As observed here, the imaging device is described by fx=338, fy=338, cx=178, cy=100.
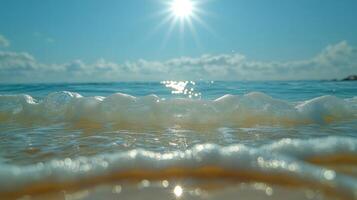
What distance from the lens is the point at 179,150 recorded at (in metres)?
2.75

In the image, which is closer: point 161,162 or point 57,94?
point 161,162

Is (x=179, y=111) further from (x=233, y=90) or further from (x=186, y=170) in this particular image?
(x=233, y=90)

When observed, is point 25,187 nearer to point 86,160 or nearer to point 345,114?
point 86,160

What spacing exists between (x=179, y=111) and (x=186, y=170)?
2703 millimetres

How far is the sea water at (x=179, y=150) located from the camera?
1923 millimetres

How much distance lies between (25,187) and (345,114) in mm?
4553

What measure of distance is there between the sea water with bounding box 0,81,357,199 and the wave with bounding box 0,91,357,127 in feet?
0.05

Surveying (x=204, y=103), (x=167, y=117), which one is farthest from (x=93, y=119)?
(x=204, y=103)

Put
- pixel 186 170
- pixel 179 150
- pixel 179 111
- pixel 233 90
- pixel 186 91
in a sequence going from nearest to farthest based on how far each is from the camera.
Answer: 1. pixel 186 170
2. pixel 179 150
3. pixel 179 111
4. pixel 233 90
5. pixel 186 91

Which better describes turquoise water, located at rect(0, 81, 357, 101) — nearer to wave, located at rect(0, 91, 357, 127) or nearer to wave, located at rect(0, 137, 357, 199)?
wave, located at rect(0, 91, 357, 127)

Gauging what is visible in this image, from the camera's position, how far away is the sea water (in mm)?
1923

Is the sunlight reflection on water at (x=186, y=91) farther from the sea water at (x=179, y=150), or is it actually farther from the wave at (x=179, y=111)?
the sea water at (x=179, y=150)

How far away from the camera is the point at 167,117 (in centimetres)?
465

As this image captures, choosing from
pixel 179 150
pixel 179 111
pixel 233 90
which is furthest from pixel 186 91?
pixel 179 150
